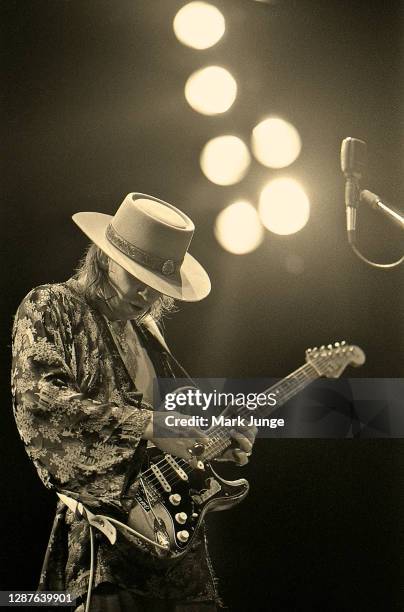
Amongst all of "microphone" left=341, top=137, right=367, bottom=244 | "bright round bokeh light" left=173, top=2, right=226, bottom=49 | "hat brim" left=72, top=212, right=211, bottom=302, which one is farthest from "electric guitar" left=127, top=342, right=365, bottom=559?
"bright round bokeh light" left=173, top=2, right=226, bottom=49

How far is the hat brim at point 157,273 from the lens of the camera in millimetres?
1696

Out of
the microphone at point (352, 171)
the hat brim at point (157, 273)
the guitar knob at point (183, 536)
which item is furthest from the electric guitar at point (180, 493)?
the microphone at point (352, 171)

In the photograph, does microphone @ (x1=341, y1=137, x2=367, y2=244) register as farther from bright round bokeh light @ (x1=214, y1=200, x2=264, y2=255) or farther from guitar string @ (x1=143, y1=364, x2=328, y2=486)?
guitar string @ (x1=143, y1=364, x2=328, y2=486)

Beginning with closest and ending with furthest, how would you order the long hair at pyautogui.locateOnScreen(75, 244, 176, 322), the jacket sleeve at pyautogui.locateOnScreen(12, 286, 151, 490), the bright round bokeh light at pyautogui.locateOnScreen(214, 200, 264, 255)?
the jacket sleeve at pyautogui.locateOnScreen(12, 286, 151, 490) → the long hair at pyautogui.locateOnScreen(75, 244, 176, 322) → the bright round bokeh light at pyautogui.locateOnScreen(214, 200, 264, 255)

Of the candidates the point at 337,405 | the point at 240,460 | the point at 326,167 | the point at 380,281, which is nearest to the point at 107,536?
the point at 240,460

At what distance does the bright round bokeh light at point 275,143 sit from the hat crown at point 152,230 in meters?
0.34

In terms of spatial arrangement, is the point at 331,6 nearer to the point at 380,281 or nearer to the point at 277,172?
the point at 277,172

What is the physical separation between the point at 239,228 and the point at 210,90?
0.36m

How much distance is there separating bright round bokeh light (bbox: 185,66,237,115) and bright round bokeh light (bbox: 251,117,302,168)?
0.10 metres

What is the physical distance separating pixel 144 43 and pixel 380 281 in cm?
82

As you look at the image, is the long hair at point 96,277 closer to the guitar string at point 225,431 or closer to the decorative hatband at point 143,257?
the decorative hatband at point 143,257

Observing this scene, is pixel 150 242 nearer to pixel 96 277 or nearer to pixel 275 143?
pixel 96 277

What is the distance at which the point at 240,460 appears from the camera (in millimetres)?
1807

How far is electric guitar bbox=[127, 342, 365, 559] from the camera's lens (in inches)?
65.1
